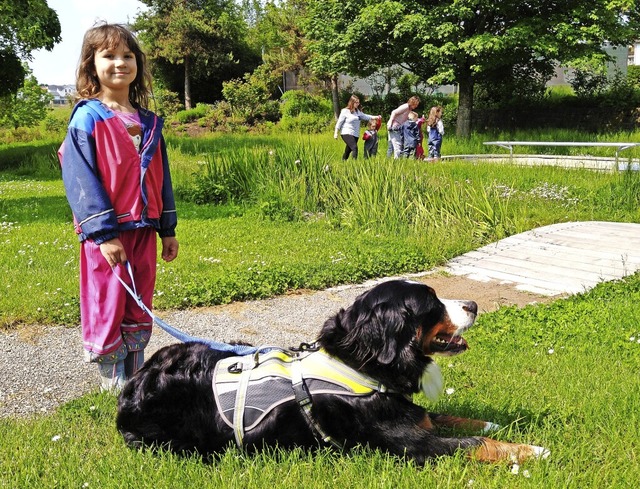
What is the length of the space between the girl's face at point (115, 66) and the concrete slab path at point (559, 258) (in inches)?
183

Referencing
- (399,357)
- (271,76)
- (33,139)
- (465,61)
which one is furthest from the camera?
(271,76)

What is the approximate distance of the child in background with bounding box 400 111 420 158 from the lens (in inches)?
585

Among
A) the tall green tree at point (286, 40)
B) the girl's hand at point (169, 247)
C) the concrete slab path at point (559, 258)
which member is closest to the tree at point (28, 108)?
the tall green tree at point (286, 40)

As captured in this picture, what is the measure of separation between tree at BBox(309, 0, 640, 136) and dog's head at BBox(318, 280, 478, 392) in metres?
19.4

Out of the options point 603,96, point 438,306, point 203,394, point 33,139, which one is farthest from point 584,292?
point 33,139

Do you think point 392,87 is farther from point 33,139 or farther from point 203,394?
point 203,394

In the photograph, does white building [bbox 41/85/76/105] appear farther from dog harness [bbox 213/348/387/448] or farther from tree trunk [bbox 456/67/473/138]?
tree trunk [bbox 456/67/473/138]

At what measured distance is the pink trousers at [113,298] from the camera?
10.3ft

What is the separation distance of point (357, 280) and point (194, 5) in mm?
43053

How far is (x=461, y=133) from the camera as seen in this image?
23750 mm

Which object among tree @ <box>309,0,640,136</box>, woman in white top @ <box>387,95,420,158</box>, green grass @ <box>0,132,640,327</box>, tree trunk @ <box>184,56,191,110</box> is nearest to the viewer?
green grass @ <box>0,132,640,327</box>

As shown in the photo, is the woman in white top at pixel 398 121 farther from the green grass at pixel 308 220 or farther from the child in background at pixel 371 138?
the green grass at pixel 308 220

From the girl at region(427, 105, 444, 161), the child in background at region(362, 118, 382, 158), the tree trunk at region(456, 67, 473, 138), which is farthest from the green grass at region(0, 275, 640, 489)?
the tree trunk at region(456, 67, 473, 138)

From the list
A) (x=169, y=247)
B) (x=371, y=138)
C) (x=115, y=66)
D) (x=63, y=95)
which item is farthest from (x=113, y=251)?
(x=63, y=95)
